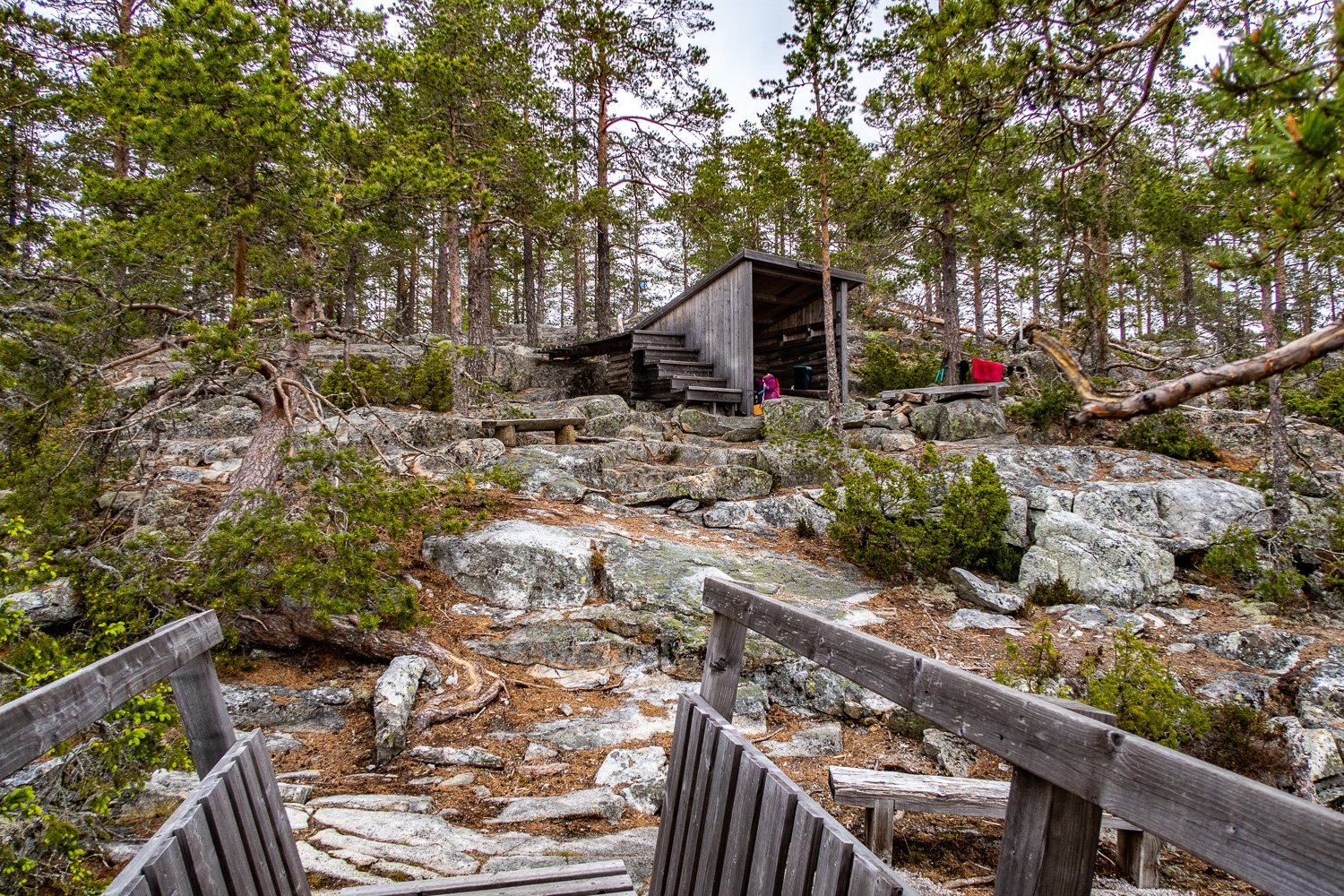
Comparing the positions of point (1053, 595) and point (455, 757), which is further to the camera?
point (1053, 595)

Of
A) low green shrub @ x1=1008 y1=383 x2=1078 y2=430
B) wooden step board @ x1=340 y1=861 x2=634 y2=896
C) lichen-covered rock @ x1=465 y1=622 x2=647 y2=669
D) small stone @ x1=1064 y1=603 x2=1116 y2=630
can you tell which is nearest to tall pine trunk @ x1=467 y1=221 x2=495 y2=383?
lichen-covered rock @ x1=465 y1=622 x2=647 y2=669

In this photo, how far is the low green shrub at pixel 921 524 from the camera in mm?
7945


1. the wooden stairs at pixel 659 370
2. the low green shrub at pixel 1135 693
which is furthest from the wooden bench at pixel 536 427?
the low green shrub at pixel 1135 693

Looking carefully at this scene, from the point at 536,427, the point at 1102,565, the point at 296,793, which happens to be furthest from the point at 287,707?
the point at 1102,565

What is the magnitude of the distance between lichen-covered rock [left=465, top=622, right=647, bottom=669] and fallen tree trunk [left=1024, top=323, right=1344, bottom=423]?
5257 millimetres

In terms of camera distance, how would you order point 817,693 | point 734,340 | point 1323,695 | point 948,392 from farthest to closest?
1. point 948,392
2. point 734,340
3. point 817,693
4. point 1323,695

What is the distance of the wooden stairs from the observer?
15.8 meters

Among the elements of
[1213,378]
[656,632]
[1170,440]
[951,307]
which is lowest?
[656,632]

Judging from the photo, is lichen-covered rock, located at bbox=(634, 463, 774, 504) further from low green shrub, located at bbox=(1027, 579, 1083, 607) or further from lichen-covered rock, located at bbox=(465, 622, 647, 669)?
low green shrub, located at bbox=(1027, 579, 1083, 607)

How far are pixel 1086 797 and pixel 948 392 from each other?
16553 mm

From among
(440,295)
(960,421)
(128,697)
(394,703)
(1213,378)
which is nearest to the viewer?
(1213,378)

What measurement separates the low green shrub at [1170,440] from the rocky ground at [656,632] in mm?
544

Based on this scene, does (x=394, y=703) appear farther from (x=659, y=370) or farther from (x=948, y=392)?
(x=948, y=392)

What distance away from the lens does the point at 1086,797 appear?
0.91 meters
